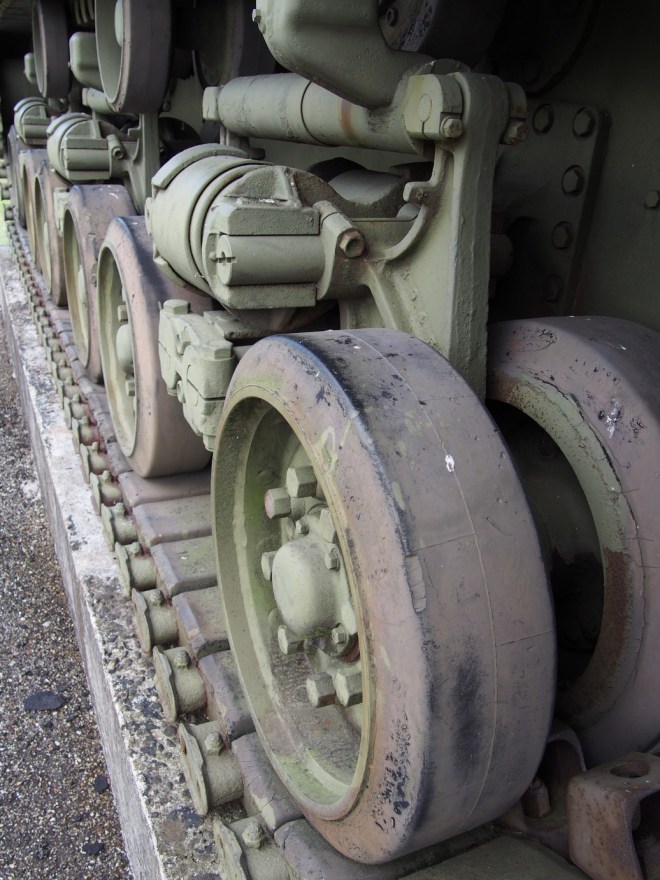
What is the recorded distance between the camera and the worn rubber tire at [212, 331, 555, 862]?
2.83 feet

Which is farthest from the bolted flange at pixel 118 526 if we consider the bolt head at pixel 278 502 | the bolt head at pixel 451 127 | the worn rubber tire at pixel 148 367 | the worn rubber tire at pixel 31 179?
the worn rubber tire at pixel 31 179

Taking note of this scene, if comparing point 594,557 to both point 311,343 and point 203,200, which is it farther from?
point 203,200

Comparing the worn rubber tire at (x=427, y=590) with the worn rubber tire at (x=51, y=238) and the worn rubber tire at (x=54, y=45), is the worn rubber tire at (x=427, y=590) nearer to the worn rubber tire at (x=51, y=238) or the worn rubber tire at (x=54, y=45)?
the worn rubber tire at (x=51, y=238)

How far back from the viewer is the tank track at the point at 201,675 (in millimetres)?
1167

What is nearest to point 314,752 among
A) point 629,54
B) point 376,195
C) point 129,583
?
point 129,583

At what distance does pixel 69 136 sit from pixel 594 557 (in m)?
2.55

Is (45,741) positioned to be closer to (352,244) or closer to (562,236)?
(352,244)

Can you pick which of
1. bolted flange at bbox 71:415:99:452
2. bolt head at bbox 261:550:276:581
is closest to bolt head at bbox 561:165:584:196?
bolt head at bbox 261:550:276:581

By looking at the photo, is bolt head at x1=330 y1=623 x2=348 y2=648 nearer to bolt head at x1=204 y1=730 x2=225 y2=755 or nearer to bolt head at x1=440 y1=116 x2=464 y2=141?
bolt head at x1=204 y1=730 x2=225 y2=755

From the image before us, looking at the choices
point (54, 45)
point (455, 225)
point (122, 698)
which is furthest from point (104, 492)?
point (54, 45)

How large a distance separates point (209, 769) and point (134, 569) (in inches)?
23.8

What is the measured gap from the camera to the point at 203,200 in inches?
55.0

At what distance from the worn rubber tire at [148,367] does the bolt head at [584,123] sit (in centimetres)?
89

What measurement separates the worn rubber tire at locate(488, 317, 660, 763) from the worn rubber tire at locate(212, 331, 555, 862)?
13 centimetres
